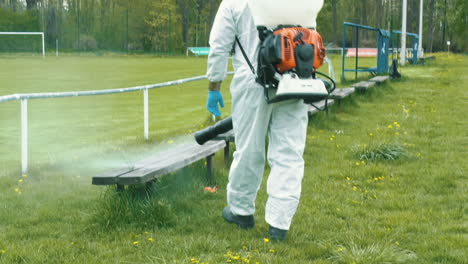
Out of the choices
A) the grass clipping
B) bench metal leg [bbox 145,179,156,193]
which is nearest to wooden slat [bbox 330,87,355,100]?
the grass clipping

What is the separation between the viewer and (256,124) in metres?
4.27

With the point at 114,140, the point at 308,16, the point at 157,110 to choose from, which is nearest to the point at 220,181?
the point at 308,16

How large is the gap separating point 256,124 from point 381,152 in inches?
130

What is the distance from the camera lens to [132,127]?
1094 cm

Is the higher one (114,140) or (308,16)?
(308,16)

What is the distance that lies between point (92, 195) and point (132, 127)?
214 inches

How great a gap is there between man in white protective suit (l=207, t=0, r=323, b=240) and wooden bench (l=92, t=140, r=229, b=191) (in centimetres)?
69

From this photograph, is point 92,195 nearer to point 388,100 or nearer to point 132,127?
point 132,127

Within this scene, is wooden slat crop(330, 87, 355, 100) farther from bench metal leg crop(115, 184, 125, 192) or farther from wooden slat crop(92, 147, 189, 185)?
bench metal leg crop(115, 184, 125, 192)

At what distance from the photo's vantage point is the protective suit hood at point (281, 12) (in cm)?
408

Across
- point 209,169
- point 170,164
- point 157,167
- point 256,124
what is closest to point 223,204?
point 170,164

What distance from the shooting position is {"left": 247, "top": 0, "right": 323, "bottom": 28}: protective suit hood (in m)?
4.08

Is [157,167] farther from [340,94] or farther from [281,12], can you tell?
[340,94]

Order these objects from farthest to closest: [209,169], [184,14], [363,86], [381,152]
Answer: [184,14], [363,86], [381,152], [209,169]
